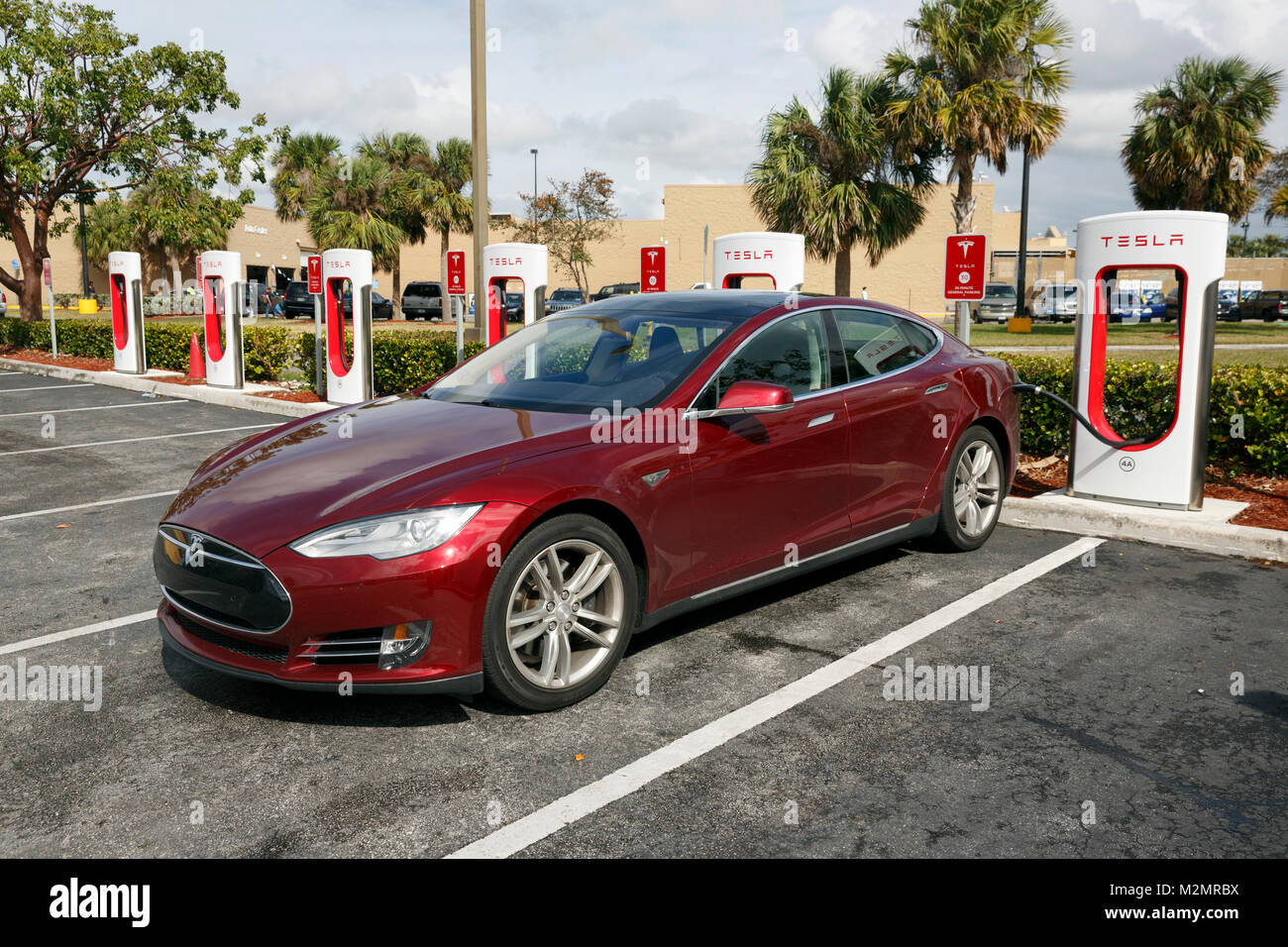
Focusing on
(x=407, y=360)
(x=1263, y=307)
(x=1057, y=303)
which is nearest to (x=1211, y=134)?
(x=1057, y=303)

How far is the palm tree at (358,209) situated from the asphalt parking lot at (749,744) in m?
39.0

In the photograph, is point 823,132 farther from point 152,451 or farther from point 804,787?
point 804,787

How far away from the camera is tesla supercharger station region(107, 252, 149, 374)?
59.6 feet

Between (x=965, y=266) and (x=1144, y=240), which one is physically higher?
(x=1144, y=240)

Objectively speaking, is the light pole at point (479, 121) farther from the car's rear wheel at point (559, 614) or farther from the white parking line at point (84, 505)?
the car's rear wheel at point (559, 614)

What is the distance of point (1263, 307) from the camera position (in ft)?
140

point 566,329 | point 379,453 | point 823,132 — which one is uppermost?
point 823,132

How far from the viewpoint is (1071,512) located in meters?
6.98

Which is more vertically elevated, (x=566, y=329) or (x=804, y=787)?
(x=566, y=329)

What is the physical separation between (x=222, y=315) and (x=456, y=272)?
17.3 ft

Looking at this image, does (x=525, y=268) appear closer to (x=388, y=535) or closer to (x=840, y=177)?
(x=388, y=535)

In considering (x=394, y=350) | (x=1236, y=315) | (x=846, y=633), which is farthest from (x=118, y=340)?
(x=1236, y=315)

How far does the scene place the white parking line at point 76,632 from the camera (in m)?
4.75
